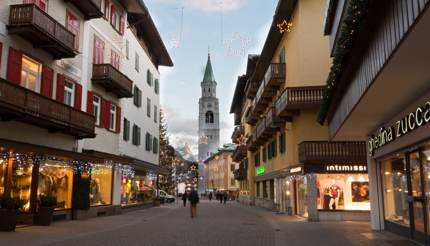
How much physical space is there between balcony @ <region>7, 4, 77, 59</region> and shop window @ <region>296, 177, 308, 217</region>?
14567 mm

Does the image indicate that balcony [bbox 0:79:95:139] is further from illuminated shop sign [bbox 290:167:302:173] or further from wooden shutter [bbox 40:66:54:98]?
illuminated shop sign [bbox 290:167:302:173]

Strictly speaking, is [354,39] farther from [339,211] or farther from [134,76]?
[134,76]

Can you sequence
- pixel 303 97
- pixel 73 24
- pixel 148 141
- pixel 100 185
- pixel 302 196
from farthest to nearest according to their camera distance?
pixel 148 141
pixel 100 185
pixel 302 196
pixel 303 97
pixel 73 24

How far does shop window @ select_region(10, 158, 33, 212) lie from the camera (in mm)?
19406

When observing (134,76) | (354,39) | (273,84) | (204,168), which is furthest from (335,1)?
(204,168)

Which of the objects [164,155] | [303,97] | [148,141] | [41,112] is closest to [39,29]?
[41,112]

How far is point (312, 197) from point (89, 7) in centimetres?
1548

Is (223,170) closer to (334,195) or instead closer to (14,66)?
(334,195)

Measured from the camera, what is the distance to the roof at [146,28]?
33062 mm

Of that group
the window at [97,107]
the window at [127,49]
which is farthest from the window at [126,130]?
the window at [97,107]

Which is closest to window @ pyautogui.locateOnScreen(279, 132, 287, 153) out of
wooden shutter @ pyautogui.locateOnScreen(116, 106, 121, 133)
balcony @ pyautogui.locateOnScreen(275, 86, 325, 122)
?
balcony @ pyautogui.locateOnScreen(275, 86, 325, 122)

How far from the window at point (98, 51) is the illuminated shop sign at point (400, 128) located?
52.3 feet

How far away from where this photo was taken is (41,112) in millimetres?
18891

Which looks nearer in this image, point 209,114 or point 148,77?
point 148,77
